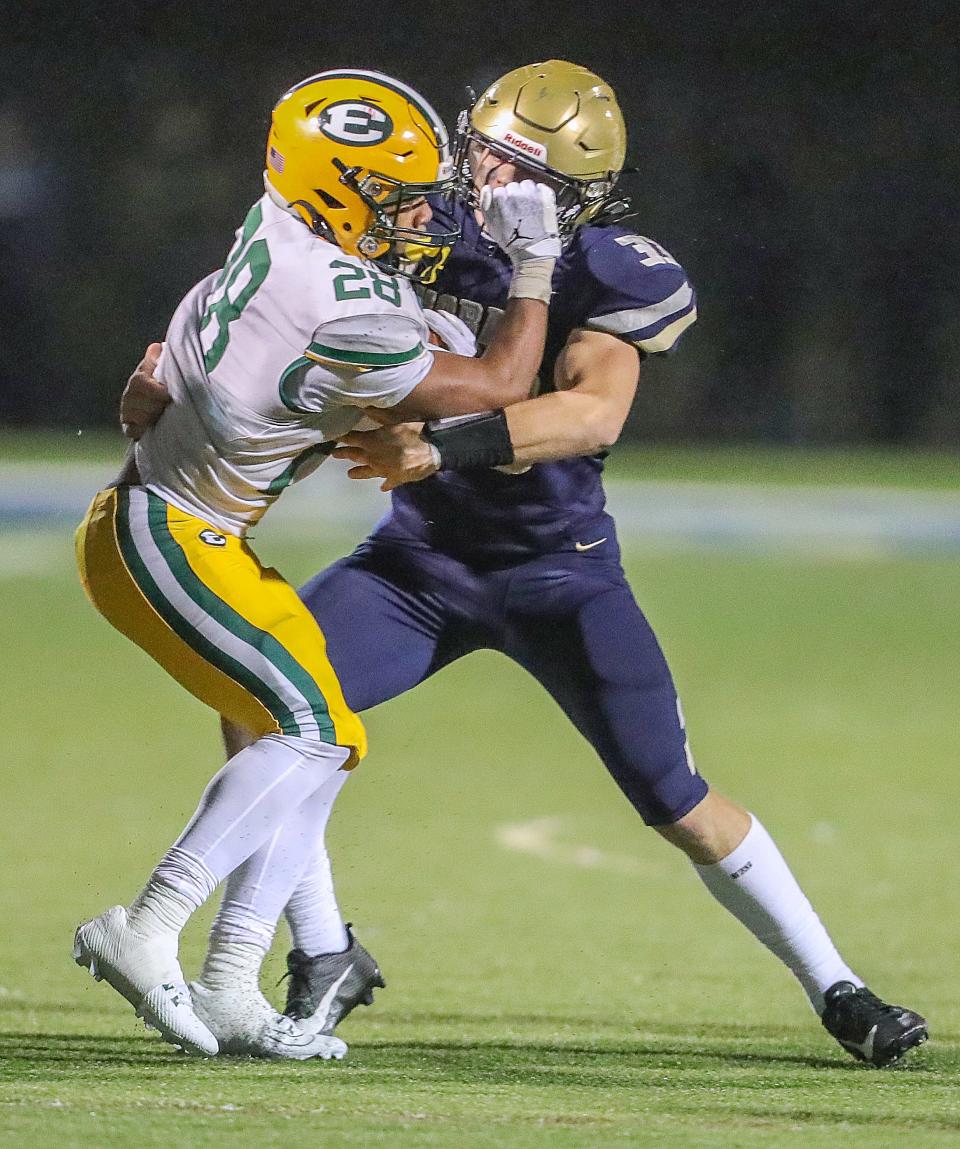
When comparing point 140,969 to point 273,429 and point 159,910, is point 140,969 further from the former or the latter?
point 273,429

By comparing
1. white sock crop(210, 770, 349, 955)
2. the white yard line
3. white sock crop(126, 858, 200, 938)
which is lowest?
the white yard line

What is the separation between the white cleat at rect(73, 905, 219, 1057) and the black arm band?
31.9 inches

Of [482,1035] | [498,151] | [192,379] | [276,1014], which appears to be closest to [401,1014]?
[482,1035]

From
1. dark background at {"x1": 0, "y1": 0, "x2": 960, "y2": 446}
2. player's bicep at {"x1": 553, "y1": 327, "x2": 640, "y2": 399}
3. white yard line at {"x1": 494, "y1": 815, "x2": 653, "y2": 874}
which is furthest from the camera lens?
dark background at {"x1": 0, "y1": 0, "x2": 960, "y2": 446}

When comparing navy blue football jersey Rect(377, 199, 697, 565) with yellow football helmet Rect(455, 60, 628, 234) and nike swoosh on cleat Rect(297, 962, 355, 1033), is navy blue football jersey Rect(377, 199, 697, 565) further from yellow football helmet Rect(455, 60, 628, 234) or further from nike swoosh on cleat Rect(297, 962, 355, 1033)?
nike swoosh on cleat Rect(297, 962, 355, 1033)

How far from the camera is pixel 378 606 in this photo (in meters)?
3.11

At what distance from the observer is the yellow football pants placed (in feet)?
8.95

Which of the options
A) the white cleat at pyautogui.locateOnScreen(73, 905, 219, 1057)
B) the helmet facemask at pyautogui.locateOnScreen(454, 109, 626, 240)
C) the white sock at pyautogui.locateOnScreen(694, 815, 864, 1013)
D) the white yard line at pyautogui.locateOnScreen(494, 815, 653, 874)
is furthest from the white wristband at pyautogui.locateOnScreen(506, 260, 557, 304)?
the white yard line at pyautogui.locateOnScreen(494, 815, 653, 874)

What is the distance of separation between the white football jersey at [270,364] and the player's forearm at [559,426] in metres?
0.19

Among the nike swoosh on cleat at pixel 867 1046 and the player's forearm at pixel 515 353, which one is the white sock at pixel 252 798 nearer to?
the player's forearm at pixel 515 353

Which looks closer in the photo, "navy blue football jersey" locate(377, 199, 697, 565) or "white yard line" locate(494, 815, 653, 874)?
"navy blue football jersey" locate(377, 199, 697, 565)

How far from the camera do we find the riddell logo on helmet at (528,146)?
3035 millimetres

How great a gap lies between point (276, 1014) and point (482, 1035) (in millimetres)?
509

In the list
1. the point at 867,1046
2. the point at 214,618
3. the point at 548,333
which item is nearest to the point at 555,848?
the point at 867,1046
